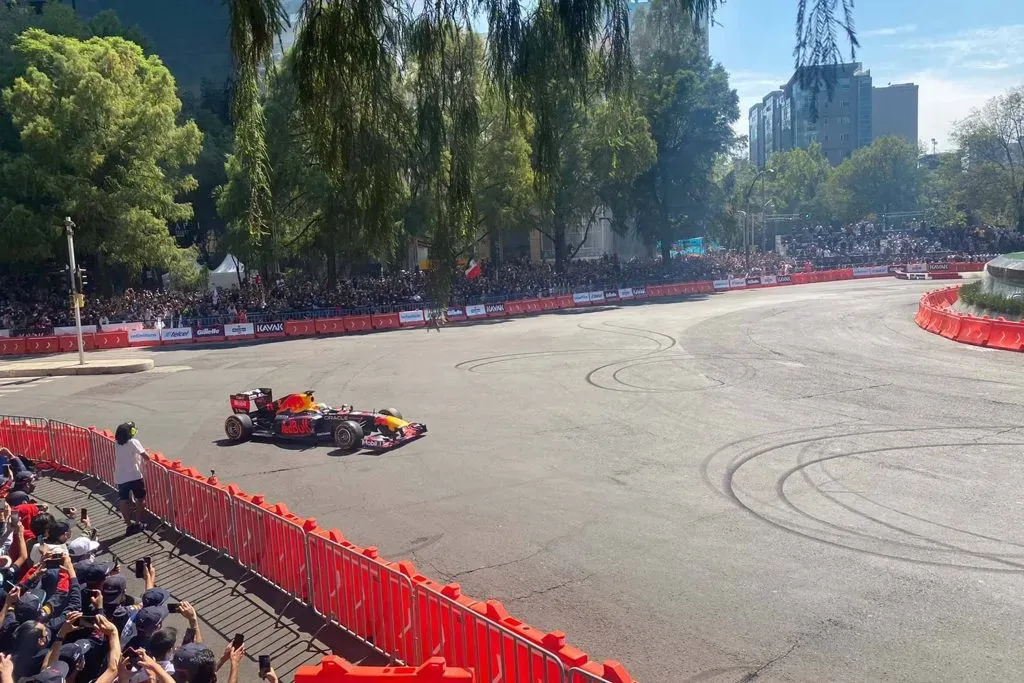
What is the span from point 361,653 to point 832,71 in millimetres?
6069

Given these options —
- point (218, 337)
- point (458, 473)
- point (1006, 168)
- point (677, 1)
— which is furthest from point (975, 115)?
point (677, 1)

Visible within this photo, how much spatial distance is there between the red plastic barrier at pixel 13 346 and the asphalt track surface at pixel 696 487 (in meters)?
10.7

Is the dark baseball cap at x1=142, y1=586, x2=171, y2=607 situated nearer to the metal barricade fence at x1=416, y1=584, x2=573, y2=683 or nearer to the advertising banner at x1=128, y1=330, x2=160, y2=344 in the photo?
the metal barricade fence at x1=416, y1=584, x2=573, y2=683

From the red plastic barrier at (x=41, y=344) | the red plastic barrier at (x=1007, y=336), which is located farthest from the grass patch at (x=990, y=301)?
the red plastic barrier at (x=41, y=344)

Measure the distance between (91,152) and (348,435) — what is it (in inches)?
1123

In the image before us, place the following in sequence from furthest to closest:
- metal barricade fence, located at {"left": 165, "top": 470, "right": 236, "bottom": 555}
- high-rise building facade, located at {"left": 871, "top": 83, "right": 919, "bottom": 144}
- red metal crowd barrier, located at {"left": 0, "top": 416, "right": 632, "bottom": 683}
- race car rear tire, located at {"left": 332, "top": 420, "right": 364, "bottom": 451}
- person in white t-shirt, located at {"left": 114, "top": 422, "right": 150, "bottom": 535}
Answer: high-rise building facade, located at {"left": 871, "top": 83, "right": 919, "bottom": 144}
race car rear tire, located at {"left": 332, "top": 420, "right": 364, "bottom": 451}
person in white t-shirt, located at {"left": 114, "top": 422, "right": 150, "bottom": 535}
metal barricade fence, located at {"left": 165, "top": 470, "right": 236, "bottom": 555}
red metal crowd barrier, located at {"left": 0, "top": 416, "right": 632, "bottom": 683}

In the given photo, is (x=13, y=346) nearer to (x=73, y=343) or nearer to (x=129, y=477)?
(x=73, y=343)

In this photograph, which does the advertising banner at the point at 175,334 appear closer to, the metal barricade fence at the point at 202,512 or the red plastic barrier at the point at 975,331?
the metal barricade fence at the point at 202,512

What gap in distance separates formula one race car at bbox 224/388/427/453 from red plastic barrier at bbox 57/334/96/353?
21.9m

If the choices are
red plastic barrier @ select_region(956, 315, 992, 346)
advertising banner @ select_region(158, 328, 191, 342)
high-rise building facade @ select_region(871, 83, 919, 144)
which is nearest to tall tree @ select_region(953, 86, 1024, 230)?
high-rise building facade @ select_region(871, 83, 919, 144)

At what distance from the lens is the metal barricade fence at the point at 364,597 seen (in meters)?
6.89

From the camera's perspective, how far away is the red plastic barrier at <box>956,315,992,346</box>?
24375 mm

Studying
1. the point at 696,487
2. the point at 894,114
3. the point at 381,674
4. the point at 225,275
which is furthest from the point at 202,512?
the point at 894,114

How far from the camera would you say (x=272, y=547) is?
8.74 metres
